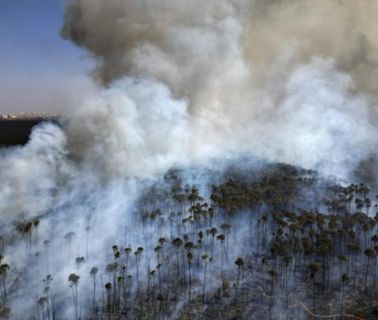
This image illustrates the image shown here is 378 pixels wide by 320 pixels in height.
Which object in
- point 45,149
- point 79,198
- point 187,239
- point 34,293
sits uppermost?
point 45,149

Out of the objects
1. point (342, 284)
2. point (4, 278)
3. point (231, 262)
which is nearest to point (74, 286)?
point (4, 278)

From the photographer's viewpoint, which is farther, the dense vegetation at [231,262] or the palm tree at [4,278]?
the palm tree at [4,278]

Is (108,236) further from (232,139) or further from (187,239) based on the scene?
(232,139)

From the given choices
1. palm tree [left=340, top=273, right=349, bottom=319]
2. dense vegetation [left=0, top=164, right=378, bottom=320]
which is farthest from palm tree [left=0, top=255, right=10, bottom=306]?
palm tree [left=340, top=273, right=349, bottom=319]

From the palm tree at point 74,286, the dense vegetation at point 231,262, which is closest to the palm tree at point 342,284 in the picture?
the dense vegetation at point 231,262

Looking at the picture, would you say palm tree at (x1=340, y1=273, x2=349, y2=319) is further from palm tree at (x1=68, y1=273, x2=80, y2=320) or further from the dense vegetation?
palm tree at (x1=68, y1=273, x2=80, y2=320)

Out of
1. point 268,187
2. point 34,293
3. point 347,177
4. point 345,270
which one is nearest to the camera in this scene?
point 34,293

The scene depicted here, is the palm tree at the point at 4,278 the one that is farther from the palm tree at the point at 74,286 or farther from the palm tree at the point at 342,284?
the palm tree at the point at 342,284

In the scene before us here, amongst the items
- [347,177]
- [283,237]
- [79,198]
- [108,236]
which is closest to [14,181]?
[79,198]

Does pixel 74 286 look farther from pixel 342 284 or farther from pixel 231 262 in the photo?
pixel 342 284
